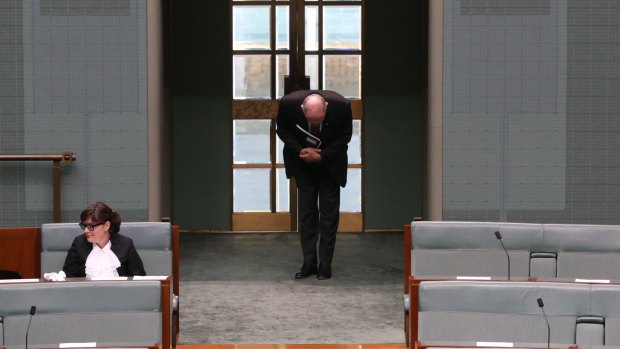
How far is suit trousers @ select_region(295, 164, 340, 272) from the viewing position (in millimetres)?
8227

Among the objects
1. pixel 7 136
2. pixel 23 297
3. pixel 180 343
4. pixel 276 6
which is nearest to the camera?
pixel 23 297

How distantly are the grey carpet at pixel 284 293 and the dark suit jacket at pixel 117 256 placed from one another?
74 cm

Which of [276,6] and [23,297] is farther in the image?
[276,6]

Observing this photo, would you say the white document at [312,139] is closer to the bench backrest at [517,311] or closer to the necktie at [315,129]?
the necktie at [315,129]

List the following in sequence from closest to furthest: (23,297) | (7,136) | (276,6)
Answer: (23,297) → (7,136) → (276,6)

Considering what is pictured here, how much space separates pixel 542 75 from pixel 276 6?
12.4ft

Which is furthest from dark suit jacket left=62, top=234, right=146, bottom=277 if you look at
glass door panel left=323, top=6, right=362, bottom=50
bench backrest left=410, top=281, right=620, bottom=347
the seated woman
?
glass door panel left=323, top=6, right=362, bottom=50

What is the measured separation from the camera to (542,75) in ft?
26.4

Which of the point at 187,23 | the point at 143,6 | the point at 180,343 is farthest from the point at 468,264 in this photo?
the point at 187,23

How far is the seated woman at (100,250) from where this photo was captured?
5.61 metres

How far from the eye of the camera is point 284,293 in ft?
25.3

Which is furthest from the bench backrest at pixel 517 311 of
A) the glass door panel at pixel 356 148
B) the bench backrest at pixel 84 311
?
the glass door panel at pixel 356 148

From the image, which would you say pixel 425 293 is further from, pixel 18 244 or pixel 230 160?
pixel 230 160

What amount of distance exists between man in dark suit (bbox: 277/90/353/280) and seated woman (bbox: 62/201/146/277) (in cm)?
257
